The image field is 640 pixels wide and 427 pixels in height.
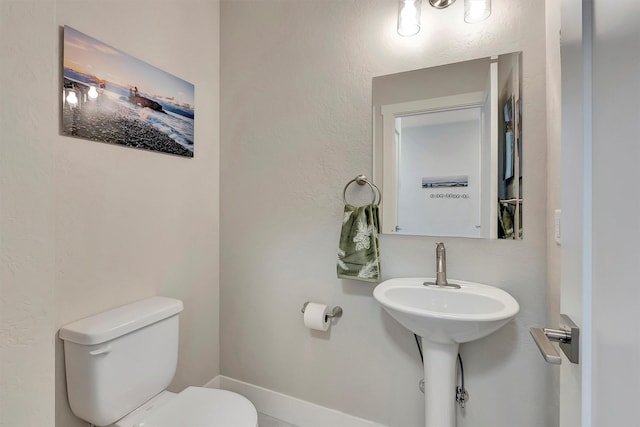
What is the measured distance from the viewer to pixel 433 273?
1.42m

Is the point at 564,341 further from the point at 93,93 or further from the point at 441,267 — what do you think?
the point at 93,93

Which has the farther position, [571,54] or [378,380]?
[378,380]

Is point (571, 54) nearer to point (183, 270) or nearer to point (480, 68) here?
point (480, 68)

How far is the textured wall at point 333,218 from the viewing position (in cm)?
127

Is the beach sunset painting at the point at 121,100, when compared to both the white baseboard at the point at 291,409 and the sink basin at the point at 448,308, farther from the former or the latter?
the white baseboard at the point at 291,409

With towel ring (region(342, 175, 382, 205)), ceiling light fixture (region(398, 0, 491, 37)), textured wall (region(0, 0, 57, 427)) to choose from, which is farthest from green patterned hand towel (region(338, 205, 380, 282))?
textured wall (region(0, 0, 57, 427))

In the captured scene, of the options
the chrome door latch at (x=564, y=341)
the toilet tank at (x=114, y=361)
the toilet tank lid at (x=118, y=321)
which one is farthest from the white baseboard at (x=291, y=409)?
the chrome door latch at (x=564, y=341)

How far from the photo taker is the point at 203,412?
120 cm

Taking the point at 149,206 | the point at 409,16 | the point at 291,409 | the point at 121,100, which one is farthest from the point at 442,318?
the point at 121,100

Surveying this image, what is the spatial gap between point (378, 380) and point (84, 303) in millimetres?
1389

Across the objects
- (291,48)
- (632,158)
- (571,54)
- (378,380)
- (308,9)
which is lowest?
(378,380)

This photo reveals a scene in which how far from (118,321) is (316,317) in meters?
0.87

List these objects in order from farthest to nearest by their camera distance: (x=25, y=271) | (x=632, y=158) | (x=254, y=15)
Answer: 1. (x=254, y=15)
2. (x=25, y=271)
3. (x=632, y=158)

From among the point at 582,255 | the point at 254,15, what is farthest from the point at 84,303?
the point at 254,15
